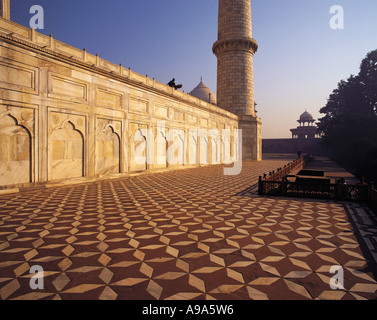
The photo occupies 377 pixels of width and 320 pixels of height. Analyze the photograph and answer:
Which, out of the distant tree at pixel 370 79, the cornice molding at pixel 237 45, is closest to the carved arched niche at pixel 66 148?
the cornice molding at pixel 237 45

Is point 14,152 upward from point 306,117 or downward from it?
downward

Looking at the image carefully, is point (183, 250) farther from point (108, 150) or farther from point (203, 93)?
point (203, 93)

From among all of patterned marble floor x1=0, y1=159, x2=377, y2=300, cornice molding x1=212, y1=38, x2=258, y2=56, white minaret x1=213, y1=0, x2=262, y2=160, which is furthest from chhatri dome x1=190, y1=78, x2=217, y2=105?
patterned marble floor x1=0, y1=159, x2=377, y2=300

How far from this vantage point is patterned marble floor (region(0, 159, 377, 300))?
2.18 meters

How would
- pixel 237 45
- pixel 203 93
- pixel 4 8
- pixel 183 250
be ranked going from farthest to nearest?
1. pixel 203 93
2. pixel 237 45
3. pixel 4 8
4. pixel 183 250

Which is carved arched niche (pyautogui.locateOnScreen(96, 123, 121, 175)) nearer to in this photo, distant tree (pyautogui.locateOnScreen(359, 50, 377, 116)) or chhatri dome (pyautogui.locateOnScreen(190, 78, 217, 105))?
chhatri dome (pyautogui.locateOnScreen(190, 78, 217, 105))

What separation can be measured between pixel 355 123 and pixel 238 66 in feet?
40.5

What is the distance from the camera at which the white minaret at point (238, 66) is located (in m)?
→ 22.3

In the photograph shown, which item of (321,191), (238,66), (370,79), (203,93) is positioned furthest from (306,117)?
(321,191)

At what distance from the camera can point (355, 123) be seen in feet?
74.1

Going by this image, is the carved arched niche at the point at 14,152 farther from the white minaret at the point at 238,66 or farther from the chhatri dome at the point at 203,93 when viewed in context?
the chhatri dome at the point at 203,93

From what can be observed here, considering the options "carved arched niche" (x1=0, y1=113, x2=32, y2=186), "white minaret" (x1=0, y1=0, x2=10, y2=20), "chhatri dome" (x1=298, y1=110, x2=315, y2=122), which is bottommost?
"carved arched niche" (x1=0, y1=113, x2=32, y2=186)

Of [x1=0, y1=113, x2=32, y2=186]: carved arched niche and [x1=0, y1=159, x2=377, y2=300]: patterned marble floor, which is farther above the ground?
[x1=0, y1=113, x2=32, y2=186]: carved arched niche

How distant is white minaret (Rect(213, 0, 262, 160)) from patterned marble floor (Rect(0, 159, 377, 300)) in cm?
1931
